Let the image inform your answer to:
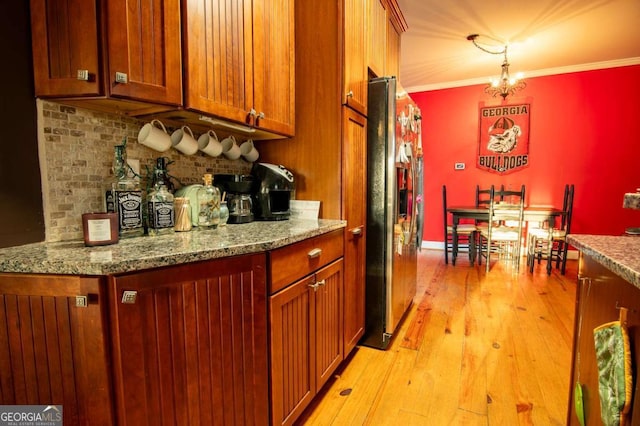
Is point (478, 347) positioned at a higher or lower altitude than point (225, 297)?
lower

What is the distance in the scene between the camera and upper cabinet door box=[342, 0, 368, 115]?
167 cm

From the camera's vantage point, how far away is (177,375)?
92 cm

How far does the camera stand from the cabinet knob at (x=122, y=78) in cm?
97

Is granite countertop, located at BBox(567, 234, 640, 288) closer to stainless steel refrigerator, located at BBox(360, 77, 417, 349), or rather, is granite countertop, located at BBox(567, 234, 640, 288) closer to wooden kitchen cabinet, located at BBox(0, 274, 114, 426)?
stainless steel refrigerator, located at BBox(360, 77, 417, 349)

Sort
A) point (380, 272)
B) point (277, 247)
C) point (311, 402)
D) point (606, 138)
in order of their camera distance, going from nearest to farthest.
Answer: point (277, 247) → point (311, 402) → point (380, 272) → point (606, 138)

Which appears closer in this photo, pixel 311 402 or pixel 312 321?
pixel 312 321

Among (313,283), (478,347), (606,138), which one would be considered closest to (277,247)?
(313,283)

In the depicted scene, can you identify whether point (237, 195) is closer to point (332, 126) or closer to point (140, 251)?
point (332, 126)

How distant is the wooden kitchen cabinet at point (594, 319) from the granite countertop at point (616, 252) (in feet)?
0.17

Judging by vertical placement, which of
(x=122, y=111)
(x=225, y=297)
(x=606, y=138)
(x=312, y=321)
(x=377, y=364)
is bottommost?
(x=377, y=364)

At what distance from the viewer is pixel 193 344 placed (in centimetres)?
94

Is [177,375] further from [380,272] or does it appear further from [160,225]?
[380,272]

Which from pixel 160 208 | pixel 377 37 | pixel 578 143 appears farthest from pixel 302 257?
pixel 578 143

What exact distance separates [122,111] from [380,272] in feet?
5.24
